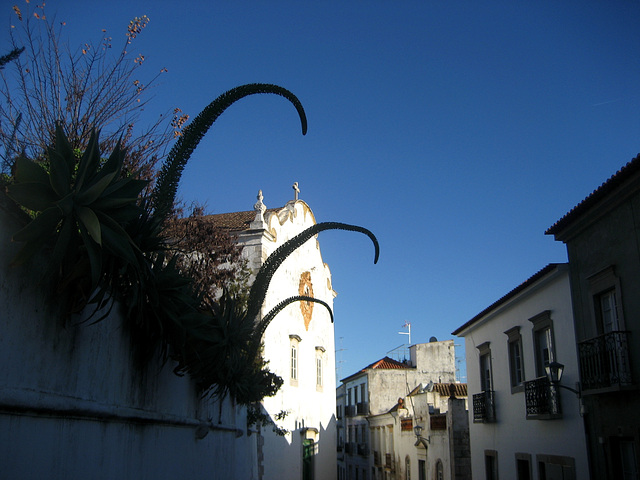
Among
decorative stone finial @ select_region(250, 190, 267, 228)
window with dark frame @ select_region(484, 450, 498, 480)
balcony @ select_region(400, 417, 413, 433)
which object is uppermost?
decorative stone finial @ select_region(250, 190, 267, 228)

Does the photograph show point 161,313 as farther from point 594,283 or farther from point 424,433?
point 424,433

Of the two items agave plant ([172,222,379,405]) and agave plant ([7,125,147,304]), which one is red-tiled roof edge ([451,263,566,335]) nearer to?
agave plant ([172,222,379,405])

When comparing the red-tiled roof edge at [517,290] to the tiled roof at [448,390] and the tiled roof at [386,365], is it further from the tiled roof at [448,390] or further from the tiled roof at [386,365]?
the tiled roof at [386,365]

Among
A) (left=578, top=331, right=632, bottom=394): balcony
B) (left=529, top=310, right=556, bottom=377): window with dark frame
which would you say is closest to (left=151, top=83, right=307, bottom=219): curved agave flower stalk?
(left=578, top=331, right=632, bottom=394): balcony

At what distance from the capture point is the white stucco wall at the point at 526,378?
42.8 ft

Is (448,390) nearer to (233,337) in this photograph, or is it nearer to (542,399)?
(542,399)

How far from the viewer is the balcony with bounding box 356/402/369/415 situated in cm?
4345

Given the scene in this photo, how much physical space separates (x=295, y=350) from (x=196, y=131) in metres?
16.0

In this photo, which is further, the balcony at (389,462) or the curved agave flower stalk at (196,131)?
the balcony at (389,462)

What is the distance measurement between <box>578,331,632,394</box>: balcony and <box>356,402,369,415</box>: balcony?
32.9 meters

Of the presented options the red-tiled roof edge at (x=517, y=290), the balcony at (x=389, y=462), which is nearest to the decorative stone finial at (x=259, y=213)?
the red-tiled roof edge at (x=517, y=290)

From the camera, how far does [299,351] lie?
23.3m

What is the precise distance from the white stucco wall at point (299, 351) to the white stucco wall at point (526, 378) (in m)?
6.53

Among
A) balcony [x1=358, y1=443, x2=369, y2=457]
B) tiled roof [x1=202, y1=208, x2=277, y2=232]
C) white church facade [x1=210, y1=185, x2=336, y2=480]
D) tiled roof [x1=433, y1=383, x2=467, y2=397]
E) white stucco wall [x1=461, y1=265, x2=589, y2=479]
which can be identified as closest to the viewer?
white stucco wall [x1=461, y1=265, x2=589, y2=479]
